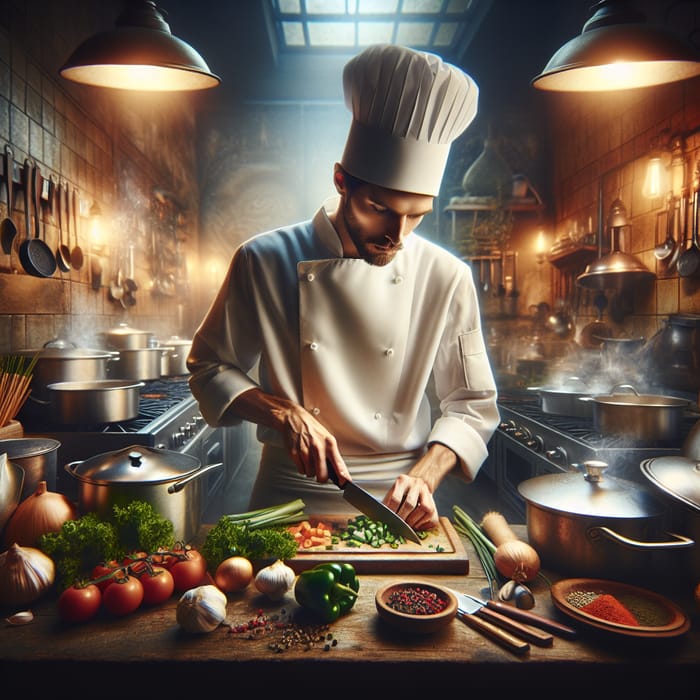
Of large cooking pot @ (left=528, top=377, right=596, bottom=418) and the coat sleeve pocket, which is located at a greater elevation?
the coat sleeve pocket

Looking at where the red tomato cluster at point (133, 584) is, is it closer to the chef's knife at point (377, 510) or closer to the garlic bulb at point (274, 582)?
the garlic bulb at point (274, 582)

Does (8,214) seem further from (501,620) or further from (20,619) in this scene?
(501,620)

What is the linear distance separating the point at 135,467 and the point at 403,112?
3.75 feet

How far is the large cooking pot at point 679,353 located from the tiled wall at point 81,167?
3.77 metres

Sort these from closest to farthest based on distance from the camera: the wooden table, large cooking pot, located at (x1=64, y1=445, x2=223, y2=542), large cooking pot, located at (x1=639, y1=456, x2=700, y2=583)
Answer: the wooden table, large cooking pot, located at (x1=639, y1=456, x2=700, y2=583), large cooking pot, located at (x1=64, y1=445, x2=223, y2=542)

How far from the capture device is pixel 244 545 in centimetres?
132

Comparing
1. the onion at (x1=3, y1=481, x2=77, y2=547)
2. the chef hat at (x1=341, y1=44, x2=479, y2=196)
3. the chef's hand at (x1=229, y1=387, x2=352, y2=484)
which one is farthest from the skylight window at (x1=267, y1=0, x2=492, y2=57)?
the onion at (x1=3, y1=481, x2=77, y2=547)

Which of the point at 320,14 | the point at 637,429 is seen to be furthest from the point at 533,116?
the point at 637,429

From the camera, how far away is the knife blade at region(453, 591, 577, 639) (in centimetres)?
107

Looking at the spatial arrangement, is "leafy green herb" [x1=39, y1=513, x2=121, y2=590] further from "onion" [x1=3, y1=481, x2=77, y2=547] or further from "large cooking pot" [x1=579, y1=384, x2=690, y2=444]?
"large cooking pot" [x1=579, y1=384, x2=690, y2=444]

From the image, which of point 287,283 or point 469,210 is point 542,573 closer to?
point 287,283

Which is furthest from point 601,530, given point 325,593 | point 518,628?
point 325,593

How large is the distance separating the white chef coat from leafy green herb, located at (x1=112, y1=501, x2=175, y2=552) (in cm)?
48

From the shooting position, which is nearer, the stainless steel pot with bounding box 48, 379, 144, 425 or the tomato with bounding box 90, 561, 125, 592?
the tomato with bounding box 90, 561, 125, 592
